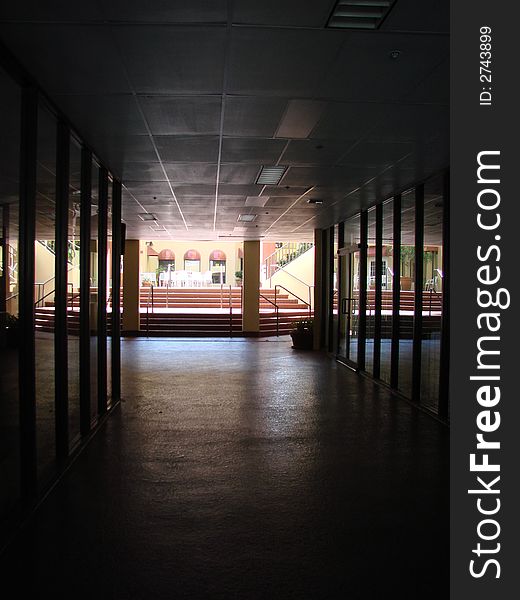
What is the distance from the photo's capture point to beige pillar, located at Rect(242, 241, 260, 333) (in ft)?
51.5

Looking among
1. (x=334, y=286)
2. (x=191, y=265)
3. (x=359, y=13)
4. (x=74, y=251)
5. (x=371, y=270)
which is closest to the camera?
(x=359, y=13)

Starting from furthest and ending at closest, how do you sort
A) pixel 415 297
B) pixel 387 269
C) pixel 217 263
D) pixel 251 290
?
pixel 217 263, pixel 251 290, pixel 387 269, pixel 415 297

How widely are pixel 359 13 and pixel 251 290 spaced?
12932 mm

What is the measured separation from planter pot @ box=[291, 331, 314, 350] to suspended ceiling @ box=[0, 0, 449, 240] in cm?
594

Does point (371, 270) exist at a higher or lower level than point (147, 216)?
lower

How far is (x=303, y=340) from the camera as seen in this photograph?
12633 millimetres

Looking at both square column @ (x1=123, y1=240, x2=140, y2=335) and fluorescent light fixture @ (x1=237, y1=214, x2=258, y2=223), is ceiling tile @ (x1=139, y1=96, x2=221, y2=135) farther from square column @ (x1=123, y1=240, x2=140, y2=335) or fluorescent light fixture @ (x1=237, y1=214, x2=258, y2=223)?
square column @ (x1=123, y1=240, x2=140, y2=335)

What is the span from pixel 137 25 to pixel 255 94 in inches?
46.9

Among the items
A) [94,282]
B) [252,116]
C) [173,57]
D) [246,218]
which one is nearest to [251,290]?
[246,218]

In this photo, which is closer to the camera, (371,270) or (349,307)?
(371,270)

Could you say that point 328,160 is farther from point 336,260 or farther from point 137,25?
point 336,260

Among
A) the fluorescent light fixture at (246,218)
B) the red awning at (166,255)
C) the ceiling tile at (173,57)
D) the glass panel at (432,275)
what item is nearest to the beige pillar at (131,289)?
the fluorescent light fixture at (246,218)

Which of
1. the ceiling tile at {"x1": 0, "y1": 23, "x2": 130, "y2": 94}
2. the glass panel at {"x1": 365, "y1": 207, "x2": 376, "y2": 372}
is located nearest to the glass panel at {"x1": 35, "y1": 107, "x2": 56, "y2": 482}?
the ceiling tile at {"x1": 0, "y1": 23, "x2": 130, "y2": 94}

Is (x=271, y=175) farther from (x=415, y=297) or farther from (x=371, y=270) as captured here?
(x=371, y=270)
